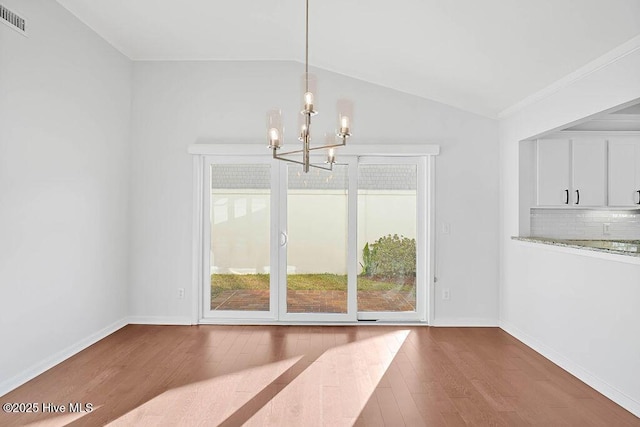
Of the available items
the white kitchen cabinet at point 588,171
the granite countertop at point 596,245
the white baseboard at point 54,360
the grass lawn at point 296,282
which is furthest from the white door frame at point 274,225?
the white kitchen cabinet at point 588,171

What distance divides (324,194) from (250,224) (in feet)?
3.12

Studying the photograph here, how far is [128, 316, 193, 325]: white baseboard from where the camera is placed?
202 inches

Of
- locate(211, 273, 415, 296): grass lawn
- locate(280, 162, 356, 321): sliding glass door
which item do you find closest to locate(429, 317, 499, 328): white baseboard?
locate(211, 273, 415, 296): grass lawn

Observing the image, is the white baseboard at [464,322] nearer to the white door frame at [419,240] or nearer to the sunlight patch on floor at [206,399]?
the white door frame at [419,240]

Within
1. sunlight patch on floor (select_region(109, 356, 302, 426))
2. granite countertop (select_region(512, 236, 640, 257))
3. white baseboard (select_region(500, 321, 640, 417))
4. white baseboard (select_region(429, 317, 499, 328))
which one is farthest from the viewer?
white baseboard (select_region(429, 317, 499, 328))

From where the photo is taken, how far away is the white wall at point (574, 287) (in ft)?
9.98

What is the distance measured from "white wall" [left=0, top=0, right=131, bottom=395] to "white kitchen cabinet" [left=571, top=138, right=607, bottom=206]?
4987mm

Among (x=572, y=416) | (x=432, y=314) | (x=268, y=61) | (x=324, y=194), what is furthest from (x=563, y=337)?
(x=268, y=61)

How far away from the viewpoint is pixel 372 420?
280cm

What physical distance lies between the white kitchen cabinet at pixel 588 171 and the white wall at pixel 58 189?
4.99 metres

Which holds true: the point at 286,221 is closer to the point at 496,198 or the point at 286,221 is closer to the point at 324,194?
the point at 324,194

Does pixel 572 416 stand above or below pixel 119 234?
below

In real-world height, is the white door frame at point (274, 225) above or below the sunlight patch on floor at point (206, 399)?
above

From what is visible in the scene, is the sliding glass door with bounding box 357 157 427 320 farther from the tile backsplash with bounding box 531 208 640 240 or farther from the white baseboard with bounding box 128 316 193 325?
the white baseboard with bounding box 128 316 193 325
